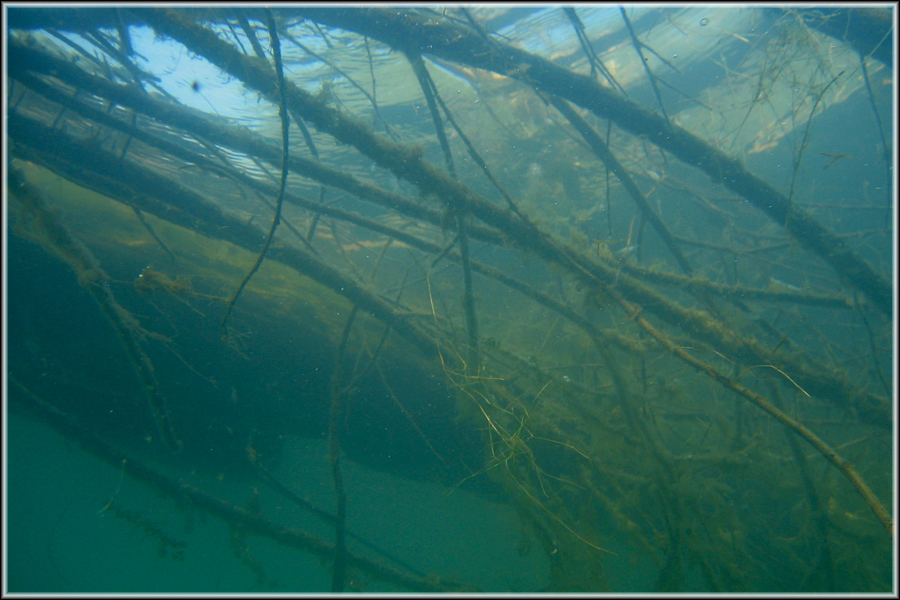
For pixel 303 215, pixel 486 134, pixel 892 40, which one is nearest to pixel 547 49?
pixel 486 134

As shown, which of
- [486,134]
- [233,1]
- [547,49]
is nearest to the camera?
[233,1]

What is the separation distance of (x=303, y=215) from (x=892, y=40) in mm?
12448

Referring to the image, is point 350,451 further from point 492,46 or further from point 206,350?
point 492,46

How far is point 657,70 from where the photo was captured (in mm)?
12266

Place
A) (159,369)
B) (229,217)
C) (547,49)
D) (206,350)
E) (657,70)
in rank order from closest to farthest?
(229,217), (206,350), (159,369), (547,49), (657,70)

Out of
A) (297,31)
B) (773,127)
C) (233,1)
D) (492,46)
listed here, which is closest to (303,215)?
(297,31)

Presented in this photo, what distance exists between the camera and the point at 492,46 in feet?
13.4

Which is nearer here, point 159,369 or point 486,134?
point 159,369

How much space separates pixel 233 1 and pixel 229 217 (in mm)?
2264

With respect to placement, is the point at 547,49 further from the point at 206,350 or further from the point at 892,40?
the point at 206,350

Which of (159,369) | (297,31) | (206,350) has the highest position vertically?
(297,31)

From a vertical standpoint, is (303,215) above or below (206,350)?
above

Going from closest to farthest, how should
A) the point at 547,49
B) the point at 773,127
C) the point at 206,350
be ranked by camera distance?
the point at 206,350 < the point at 547,49 < the point at 773,127

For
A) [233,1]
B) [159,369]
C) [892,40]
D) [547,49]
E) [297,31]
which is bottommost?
[159,369]
